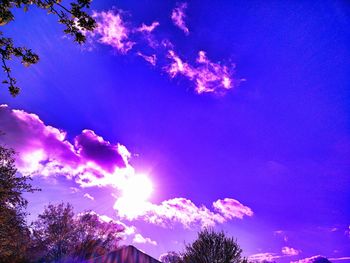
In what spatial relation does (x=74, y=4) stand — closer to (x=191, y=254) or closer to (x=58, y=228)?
(x=191, y=254)

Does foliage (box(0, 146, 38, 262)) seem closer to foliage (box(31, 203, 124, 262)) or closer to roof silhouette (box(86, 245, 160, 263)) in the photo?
roof silhouette (box(86, 245, 160, 263))

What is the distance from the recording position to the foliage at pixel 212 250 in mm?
27109

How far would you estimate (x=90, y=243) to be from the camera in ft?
143

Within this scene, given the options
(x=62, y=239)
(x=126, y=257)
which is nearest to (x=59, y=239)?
(x=62, y=239)

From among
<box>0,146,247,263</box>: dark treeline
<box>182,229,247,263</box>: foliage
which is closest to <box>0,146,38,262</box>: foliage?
<box>0,146,247,263</box>: dark treeline

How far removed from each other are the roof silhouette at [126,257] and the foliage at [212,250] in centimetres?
766

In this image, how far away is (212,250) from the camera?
2806cm

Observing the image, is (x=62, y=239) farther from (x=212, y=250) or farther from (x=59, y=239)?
(x=212, y=250)

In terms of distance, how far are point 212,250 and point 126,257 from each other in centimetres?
1106

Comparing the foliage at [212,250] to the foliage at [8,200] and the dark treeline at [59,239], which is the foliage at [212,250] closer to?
the dark treeline at [59,239]

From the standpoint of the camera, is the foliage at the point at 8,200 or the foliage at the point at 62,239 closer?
the foliage at the point at 8,200

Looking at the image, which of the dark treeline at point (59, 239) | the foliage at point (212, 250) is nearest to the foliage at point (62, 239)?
the dark treeline at point (59, 239)

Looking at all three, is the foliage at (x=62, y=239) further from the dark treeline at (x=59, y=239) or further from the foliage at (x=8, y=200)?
the foliage at (x=8, y=200)

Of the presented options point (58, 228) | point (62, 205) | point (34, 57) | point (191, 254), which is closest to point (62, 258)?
point (58, 228)
